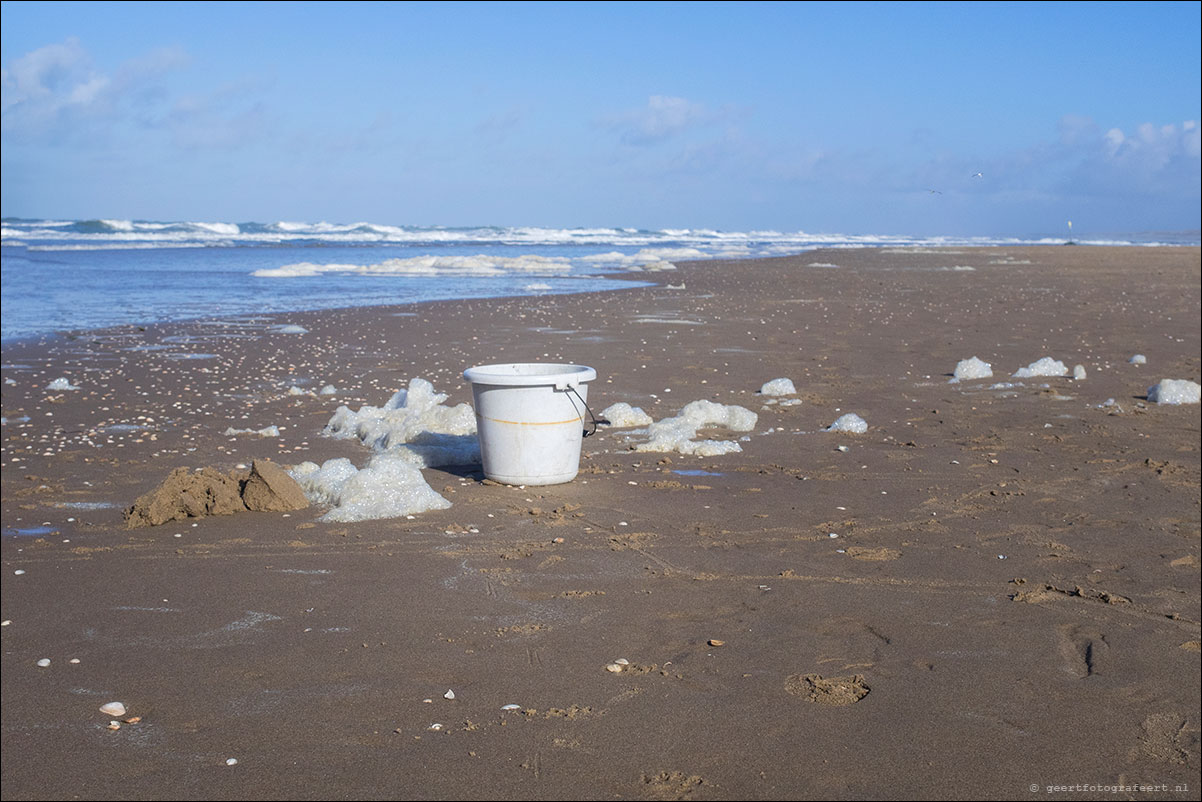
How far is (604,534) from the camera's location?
6031 millimetres

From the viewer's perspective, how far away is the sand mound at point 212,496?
6.32m

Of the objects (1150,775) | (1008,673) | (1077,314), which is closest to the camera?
(1150,775)

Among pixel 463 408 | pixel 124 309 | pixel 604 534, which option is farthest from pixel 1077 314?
A: pixel 124 309

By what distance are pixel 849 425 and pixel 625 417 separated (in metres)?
1.93

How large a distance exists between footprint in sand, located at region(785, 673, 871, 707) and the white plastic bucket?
3.16 meters

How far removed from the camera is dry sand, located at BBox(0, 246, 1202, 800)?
356 cm

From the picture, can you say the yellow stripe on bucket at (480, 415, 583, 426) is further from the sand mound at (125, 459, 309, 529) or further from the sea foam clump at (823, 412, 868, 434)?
the sea foam clump at (823, 412, 868, 434)

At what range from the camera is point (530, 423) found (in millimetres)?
6953

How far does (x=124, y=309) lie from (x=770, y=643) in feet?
64.6

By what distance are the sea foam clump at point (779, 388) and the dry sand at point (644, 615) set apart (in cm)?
21

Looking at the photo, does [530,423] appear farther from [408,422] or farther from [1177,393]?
[1177,393]

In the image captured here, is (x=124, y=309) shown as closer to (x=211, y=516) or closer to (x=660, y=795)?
(x=211, y=516)

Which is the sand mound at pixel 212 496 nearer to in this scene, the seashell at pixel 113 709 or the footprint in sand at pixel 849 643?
the seashell at pixel 113 709

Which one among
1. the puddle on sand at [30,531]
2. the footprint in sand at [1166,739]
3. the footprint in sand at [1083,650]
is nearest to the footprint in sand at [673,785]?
the footprint in sand at [1166,739]
